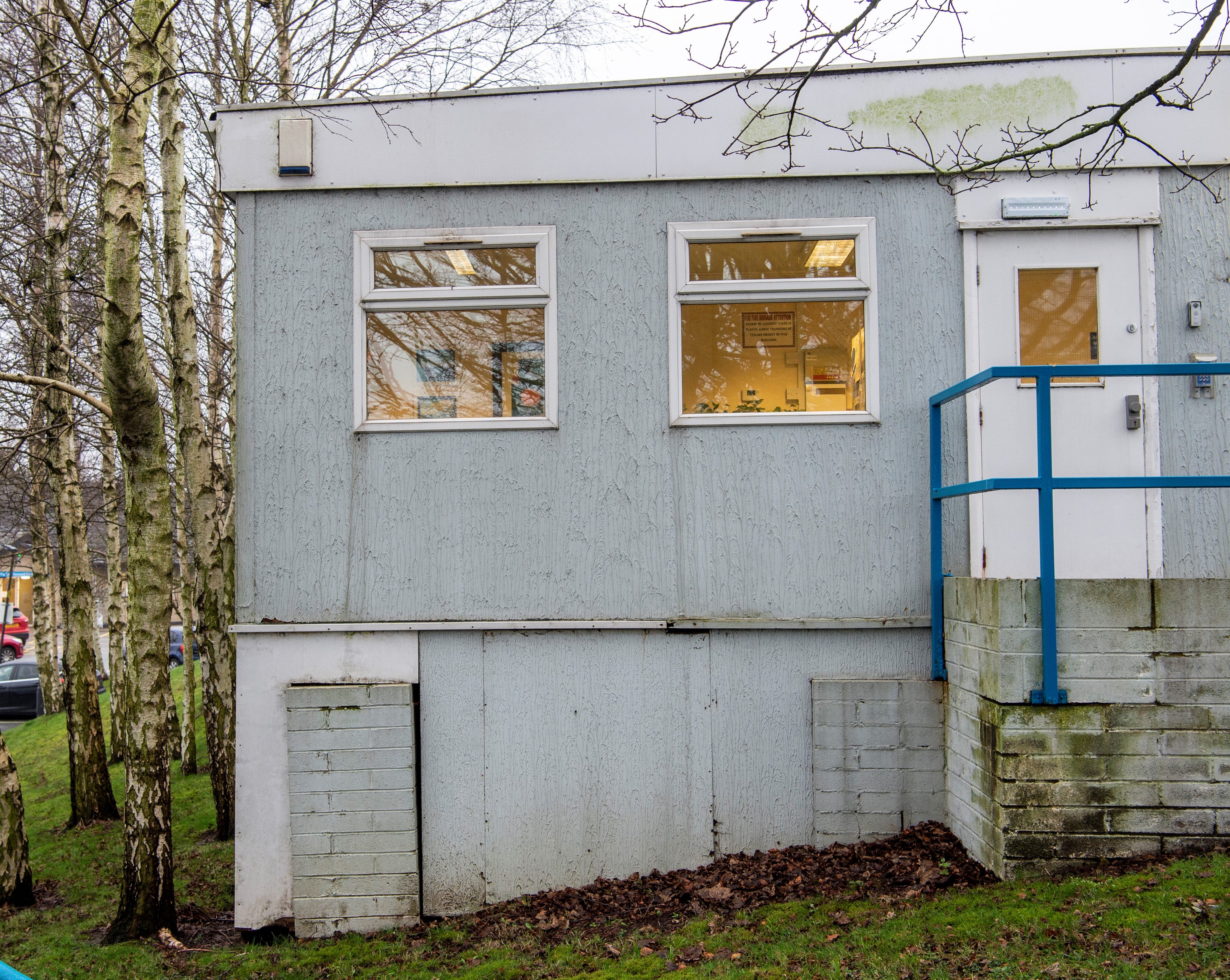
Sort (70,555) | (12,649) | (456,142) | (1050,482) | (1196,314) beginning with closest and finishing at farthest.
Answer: (1050,482)
(1196,314)
(456,142)
(70,555)
(12,649)

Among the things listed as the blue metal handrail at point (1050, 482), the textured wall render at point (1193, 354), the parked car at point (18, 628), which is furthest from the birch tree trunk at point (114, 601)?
the parked car at point (18, 628)

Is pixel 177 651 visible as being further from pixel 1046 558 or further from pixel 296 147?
pixel 1046 558

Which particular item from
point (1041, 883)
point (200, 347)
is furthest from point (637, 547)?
point (200, 347)

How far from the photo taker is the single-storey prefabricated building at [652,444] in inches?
205

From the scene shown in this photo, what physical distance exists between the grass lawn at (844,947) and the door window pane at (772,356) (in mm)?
2727

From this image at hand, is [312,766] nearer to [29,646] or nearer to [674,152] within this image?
[674,152]

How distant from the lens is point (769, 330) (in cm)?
543

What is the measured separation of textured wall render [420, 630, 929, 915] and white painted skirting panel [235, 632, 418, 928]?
48 centimetres

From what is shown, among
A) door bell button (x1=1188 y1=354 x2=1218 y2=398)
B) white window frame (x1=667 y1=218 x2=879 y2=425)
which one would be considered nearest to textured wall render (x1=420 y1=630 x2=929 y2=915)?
A: white window frame (x1=667 y1=218 x2=879 y2=425)

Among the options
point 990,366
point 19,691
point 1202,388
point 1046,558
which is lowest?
point 19,691

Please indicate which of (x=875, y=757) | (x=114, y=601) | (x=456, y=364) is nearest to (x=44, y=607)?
(x=114, y=601)

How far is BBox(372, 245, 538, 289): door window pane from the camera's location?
5.50 m

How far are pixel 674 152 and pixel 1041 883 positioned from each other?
14.2ft

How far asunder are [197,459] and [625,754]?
17.0 ft
